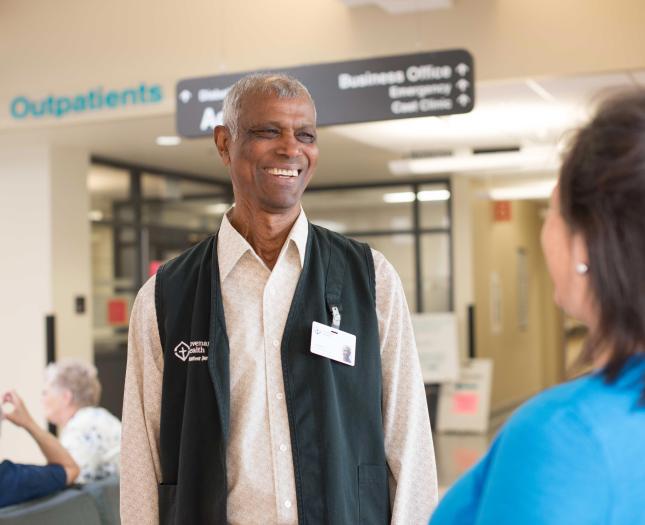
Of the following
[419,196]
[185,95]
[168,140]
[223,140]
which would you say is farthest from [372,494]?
[419,196]

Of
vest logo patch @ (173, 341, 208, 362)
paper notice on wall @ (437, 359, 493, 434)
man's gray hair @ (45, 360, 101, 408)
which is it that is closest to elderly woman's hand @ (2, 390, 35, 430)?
man's gray hair @ (45, 360, 101, 408)

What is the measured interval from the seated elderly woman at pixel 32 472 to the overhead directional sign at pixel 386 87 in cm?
207

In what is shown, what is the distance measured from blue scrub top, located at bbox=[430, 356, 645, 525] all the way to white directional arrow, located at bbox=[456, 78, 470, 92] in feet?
14.1

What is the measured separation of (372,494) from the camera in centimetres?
186

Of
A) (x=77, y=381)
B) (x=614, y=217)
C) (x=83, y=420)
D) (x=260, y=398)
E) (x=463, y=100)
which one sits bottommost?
(x=83, y=420)

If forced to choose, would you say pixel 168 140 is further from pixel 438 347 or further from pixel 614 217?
pixel 614 217

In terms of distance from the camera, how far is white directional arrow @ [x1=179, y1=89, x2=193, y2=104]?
5617 millimetres

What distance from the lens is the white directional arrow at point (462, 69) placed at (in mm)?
5125

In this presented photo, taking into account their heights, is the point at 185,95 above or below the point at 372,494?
above

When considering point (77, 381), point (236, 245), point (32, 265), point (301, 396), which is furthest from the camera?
point (32, 265)

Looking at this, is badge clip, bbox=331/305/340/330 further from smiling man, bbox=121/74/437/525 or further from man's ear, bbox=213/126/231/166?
man's ear, bbox=213/126/231/166

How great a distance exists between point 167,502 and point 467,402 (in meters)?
9.54

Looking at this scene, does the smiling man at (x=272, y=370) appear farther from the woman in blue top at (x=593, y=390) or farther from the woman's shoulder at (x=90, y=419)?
the woman's shoulder at (x=90, y=419)

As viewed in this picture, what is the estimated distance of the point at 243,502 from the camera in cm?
179
